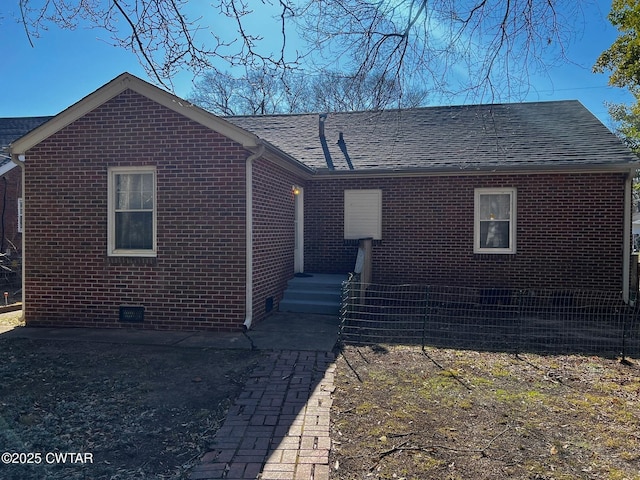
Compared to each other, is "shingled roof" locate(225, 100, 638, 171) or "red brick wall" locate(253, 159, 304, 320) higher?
"shingled roof" locate(225, 100, 638, 171)

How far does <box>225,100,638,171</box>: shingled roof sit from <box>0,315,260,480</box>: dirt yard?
19.7 feet

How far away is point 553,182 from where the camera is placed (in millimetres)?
9852

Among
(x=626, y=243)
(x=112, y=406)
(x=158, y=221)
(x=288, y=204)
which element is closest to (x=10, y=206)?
(x=158, y=221)

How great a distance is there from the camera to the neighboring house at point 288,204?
285 inches

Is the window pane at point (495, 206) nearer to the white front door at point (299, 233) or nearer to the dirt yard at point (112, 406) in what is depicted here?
the white front door at point (299, 233)

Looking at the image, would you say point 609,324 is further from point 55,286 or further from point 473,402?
point 55,286

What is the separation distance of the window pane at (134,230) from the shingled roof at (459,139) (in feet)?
14.2

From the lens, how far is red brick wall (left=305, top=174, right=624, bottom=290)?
9711 millimetres

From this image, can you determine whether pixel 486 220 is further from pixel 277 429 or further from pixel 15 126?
pixel 15 126

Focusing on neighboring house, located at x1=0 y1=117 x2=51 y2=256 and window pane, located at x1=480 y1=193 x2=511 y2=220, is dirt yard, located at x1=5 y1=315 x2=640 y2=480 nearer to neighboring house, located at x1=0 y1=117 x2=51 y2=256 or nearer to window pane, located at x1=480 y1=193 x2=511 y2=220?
window pane, located at x1=480 y1=193 x2=511 y2=220

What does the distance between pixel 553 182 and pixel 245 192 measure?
7.06m

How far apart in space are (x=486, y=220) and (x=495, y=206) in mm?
386

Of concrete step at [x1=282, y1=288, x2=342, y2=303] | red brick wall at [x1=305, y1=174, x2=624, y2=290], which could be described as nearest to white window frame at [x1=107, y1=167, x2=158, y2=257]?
concrete step at [x1=282, y1=288, x2=342, y2=303]

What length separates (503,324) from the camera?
27.7 ft
